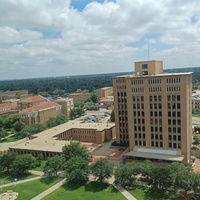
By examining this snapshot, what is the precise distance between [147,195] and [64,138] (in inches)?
2274

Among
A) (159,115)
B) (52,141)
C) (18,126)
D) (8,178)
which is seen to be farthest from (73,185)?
(18,126)

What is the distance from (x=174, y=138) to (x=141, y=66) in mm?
26814

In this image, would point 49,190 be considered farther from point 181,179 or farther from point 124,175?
point 181,179

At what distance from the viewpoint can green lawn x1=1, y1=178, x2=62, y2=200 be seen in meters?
65.3

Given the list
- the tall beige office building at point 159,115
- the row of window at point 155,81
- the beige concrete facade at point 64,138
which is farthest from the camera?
the beige concrete facade at point 64,138

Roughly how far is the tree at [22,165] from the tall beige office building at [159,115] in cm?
3069

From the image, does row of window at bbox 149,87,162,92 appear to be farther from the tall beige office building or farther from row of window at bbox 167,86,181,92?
row of window at bbox 167,86,181,92

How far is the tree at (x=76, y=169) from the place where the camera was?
68.8 m

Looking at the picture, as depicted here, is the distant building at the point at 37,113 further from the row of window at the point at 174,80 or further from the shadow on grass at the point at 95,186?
the row of window at the point at 174,80

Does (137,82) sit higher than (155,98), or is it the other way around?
(137,82)

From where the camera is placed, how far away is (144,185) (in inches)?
2618

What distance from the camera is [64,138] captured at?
11200cm

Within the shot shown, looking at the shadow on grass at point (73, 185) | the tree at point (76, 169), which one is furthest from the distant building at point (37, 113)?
the shadow on grass at point (73, 185)

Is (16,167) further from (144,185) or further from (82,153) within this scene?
(144,185)
